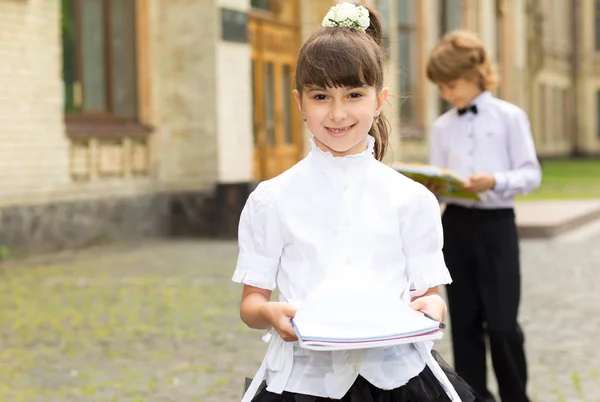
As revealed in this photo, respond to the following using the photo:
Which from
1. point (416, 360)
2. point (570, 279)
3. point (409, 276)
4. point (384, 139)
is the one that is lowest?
point (570, 279)

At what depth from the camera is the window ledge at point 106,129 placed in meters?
14.2

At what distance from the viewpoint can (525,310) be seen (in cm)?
867

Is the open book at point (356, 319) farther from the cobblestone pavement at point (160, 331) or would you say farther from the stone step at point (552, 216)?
the stone step at point (552, 216)

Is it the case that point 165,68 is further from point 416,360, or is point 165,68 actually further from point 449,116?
point 416,360

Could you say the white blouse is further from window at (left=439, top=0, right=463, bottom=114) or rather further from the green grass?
window at (left=439, top=0, right=463, bottom=114)

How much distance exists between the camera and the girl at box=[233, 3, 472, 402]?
8.63ft

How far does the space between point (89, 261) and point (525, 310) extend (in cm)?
544

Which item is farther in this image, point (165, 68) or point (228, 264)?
point (165, 68)

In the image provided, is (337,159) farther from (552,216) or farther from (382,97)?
(552,216)

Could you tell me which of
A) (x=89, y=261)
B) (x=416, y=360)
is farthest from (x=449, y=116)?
(x=89, y=261)

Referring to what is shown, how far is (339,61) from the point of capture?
2.63 m

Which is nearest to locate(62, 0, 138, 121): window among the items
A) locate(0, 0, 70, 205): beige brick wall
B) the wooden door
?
locate(0, 0, 70, 205): beige brick wall

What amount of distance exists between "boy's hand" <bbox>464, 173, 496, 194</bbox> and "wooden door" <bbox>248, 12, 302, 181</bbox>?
1258 centimetres

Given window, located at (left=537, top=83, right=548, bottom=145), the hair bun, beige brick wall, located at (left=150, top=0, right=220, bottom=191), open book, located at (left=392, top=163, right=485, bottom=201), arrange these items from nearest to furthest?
the hair bun < open book, located at (left=392, top=163, right=485, bottom=201) < beige brick wall, located at (left=150, top=0, right=220, bottom=191) < window, located at (left=537, top=83, right=548, bottom=145)
